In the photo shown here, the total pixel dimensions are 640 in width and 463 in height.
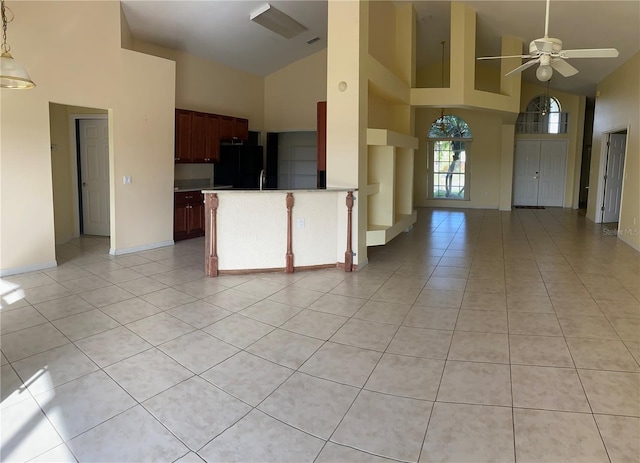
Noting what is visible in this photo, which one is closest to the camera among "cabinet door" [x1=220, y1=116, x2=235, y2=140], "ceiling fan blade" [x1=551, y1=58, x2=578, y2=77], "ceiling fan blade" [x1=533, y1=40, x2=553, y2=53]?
"ceiling fan blade" [x1=533, y1=40, x2=553, y2=53]

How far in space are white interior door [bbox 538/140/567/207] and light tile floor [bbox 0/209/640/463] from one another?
25.4ft

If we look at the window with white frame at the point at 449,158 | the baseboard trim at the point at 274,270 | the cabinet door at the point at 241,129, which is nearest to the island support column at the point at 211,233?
the baseboard trim at the point at 274,270

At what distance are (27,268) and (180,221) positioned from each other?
2.50 metres

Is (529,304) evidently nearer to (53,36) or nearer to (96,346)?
(96,346)

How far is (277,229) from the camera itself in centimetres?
527

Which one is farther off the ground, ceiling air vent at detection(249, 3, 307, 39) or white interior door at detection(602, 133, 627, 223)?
ceiling air vent at detection(249, 3, 307, 39)

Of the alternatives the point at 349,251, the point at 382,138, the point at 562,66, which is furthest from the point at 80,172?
the point at 562,66

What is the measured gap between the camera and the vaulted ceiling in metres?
6.20

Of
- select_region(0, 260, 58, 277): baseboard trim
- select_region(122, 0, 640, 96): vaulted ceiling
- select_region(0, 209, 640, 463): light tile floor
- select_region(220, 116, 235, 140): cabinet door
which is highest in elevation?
select_region(122, 0, 640, 96): vaulted ceiling

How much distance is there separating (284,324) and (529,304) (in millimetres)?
2389

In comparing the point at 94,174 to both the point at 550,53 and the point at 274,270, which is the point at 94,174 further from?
the point at 550,53

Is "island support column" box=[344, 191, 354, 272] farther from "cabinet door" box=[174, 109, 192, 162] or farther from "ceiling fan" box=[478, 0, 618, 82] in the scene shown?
"cabinet door" box=[174, 109, 192, 162]

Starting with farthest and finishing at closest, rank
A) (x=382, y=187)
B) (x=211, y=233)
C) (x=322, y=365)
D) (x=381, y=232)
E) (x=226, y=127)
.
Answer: (x=226, y=127) → (x=382, y=187) → (x=381, y=232) → (x=211, y=233) → (x=322, y=365)

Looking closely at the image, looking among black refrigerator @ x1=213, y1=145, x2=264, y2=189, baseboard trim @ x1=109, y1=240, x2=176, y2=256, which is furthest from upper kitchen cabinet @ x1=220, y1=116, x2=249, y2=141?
baseboard trim @ x1=109, y1=240, x2=176, y2=256
